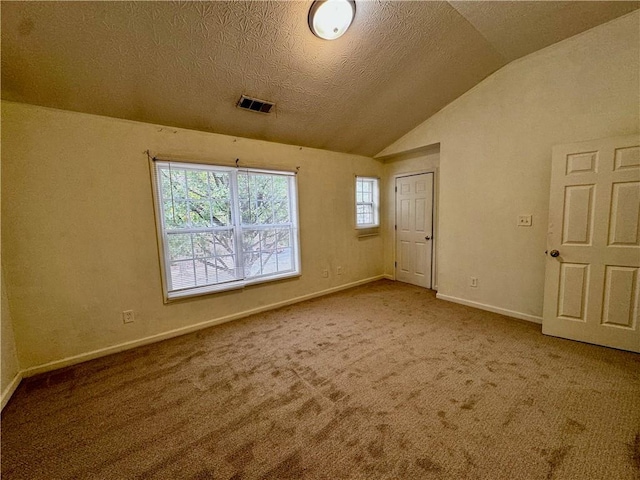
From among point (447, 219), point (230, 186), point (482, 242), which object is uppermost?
point (230, 186)

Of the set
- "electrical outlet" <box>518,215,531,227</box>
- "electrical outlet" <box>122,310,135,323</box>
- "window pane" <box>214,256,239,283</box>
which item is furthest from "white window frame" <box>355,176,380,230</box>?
"electrical outlet" <box>122,310,135,323</box>

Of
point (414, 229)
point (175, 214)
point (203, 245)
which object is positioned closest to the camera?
point (175, 214)

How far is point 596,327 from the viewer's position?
2.35 m

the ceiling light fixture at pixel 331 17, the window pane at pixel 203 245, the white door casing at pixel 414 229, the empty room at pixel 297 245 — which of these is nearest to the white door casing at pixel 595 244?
the empty room at pixel 297 245

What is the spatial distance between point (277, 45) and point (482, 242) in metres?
3.07

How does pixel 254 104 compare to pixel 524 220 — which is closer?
pixel 254 104

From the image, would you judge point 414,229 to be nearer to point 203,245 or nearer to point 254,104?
point 254,104

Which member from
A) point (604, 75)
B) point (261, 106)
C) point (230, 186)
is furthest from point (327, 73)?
point (604, 75)

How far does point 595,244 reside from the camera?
2307mm

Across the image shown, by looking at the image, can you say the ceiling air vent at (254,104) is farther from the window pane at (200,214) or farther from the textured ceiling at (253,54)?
the window pane at (200,214)

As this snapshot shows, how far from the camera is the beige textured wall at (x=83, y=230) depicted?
2049 mm

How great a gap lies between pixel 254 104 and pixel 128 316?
7.95 feet

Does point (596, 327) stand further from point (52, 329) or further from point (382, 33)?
point (52, 329)

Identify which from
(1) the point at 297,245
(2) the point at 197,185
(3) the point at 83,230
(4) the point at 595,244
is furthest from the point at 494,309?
(3) the point at 83,230
